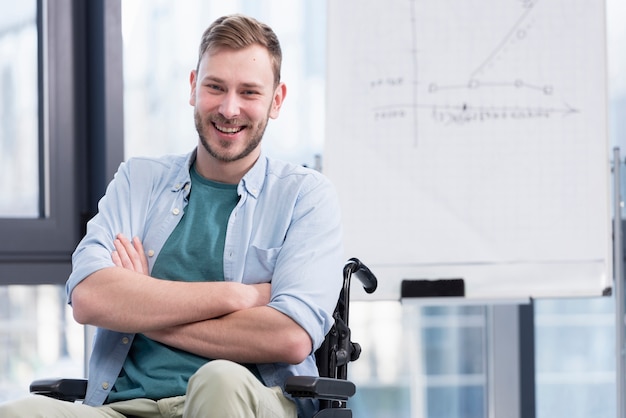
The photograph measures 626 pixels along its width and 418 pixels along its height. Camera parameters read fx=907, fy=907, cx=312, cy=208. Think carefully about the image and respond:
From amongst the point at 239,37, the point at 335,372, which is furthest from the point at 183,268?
the point at 239,37

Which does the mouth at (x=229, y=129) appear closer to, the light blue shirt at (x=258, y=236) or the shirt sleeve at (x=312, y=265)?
the light blue shirt at (x=258, y=236)

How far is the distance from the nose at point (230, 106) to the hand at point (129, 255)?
355 millimetres

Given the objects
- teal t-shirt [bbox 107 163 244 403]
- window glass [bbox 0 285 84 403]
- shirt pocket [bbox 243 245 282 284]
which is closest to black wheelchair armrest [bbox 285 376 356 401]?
teal t-shirt [bbox 107 163 244 403]

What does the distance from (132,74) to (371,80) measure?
33.9 inches

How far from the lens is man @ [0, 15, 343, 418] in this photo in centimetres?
189

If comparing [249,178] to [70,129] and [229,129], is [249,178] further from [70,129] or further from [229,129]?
[70,129]

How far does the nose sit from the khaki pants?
63cm

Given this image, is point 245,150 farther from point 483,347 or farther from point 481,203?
point 483,347

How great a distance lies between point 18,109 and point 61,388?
1358 mm

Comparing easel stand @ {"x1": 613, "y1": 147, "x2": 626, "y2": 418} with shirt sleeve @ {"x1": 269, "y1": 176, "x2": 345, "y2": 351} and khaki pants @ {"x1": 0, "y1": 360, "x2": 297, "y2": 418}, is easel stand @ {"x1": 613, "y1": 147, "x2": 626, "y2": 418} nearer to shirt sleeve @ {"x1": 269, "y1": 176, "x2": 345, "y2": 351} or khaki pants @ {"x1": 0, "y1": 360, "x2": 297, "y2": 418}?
shirt sleeve @ {"x1": 269, "y1": 176, "x2": 345, "y2": 351}

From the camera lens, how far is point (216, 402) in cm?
160

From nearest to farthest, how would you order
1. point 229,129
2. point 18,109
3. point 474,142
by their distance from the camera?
point 229,129 < point 474,142 < point 18,109

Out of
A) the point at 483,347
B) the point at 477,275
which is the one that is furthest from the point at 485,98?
the point at 483,347

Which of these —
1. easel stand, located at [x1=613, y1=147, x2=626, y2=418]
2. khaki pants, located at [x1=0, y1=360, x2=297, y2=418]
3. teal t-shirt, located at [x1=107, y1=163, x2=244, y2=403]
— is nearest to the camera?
khaki pants, located at [x1=0, y1=360, x2=297, y2=418]
